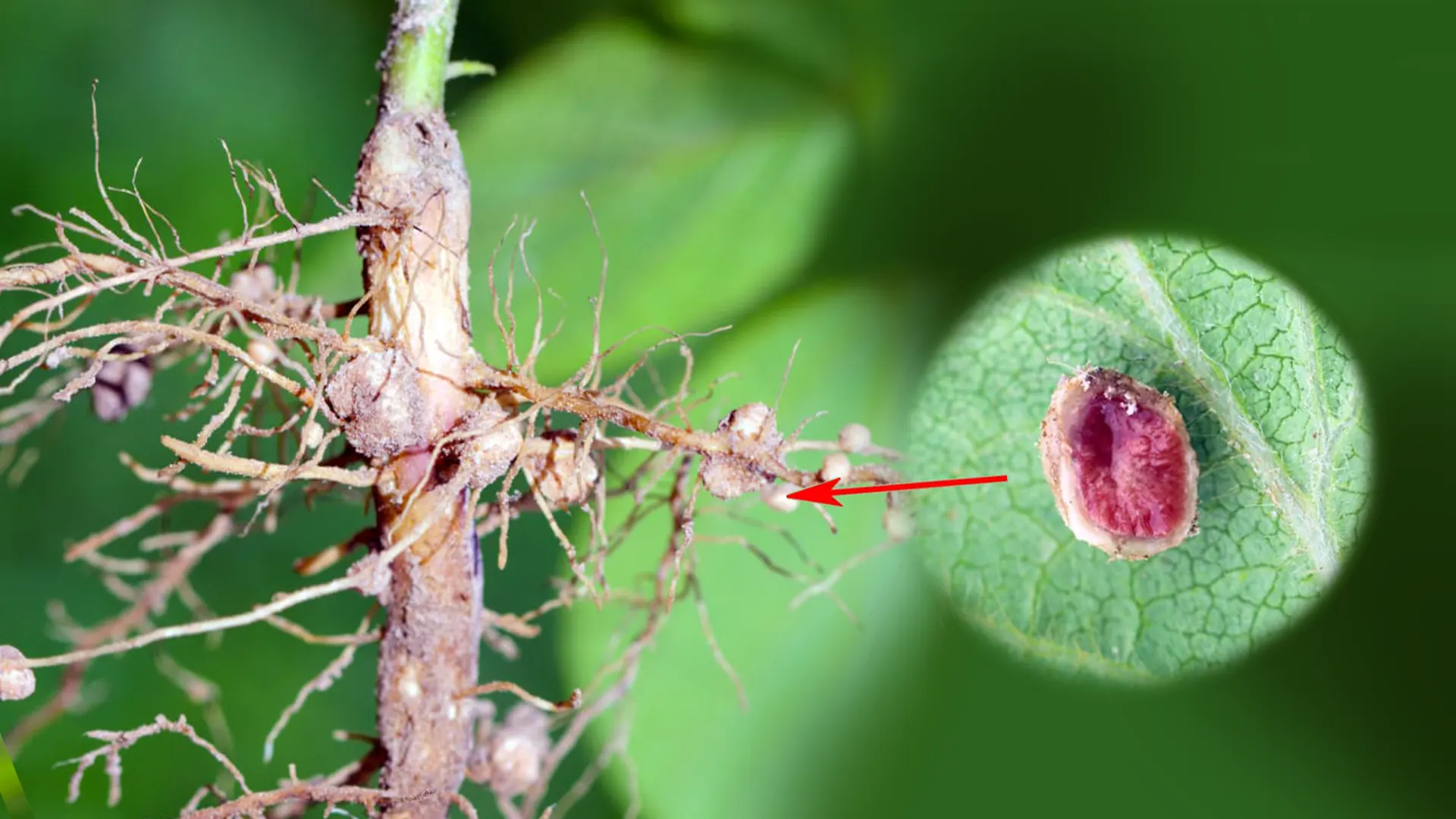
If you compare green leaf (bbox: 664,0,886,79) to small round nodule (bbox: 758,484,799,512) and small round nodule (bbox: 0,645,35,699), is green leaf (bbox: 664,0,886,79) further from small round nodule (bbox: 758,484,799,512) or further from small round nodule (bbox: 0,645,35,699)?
small round nodule (bbox: 0,645,35,699)

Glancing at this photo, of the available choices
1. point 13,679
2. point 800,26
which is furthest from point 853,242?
point 13,679

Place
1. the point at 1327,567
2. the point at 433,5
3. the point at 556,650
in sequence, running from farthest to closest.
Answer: the point at 556,650 → the point at 433,5 → the point at 1327,567

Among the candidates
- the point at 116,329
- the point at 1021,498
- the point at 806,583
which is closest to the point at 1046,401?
the point at 1021,498

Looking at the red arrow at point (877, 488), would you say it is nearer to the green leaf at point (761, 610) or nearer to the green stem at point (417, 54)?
the green leaf at point (761, 610)

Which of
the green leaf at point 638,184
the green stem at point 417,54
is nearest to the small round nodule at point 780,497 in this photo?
the green leaf at point 638,184

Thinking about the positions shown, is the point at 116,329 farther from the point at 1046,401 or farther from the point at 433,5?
the point at 1046,401

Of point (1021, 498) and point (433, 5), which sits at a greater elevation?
point (433, 5)
